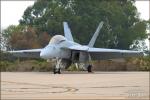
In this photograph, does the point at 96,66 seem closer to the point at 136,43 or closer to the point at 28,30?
the point at 28,30

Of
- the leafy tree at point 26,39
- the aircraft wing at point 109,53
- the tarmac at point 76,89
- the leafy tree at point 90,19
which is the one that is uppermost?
the leafy tree at point 90,19

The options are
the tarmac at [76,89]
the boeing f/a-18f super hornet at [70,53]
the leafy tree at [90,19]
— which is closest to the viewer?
the tarmac at [76,89]

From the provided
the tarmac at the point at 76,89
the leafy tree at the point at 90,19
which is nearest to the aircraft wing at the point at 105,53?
the tarmac at the point at 76,89

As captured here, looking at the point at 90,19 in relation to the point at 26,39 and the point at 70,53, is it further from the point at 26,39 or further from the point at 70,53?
the point at 70,53

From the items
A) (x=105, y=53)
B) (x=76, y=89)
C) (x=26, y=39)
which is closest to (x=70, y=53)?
(x=105, y=53)

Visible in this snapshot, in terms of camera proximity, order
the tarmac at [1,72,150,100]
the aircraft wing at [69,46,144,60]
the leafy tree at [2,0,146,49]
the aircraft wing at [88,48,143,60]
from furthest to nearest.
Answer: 1. the leafy tree at [2,0,146,49]
2. the aircraft wing at [88,48,143,60]
3. the aircraft wing at [69,46,144,60]
4. the tarmac at [1,72,150,100]

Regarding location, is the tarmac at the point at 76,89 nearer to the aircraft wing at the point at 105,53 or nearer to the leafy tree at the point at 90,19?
the aircraft wing at the point at 105,53

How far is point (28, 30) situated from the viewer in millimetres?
70812

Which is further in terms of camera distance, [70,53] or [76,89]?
[70,53]

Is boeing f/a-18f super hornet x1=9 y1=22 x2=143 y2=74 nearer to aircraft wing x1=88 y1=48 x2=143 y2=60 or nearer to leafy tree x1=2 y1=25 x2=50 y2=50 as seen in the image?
aircraft wing x1=88 y1=48 x2=143 y2=60

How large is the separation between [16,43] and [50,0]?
771 inches

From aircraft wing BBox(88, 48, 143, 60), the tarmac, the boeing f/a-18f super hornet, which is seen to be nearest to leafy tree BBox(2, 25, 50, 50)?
the boeing f/a-18f super hornet

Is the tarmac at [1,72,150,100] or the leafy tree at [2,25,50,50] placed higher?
the leafy tree at [2,25,50,50]

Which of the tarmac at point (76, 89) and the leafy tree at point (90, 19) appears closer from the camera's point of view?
the tarmac at point (76, 89)
